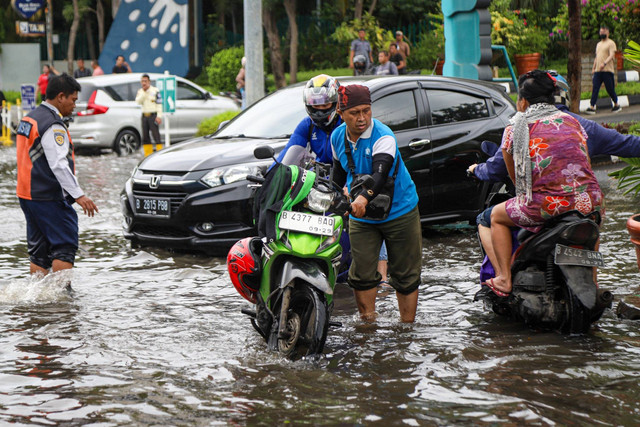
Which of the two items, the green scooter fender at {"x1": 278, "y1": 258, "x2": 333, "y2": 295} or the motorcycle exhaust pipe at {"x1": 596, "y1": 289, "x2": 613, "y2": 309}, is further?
the motorcycle exhaust pipe at {"x1": 596, "y1": 289, "x2": 613, "y2": 309}

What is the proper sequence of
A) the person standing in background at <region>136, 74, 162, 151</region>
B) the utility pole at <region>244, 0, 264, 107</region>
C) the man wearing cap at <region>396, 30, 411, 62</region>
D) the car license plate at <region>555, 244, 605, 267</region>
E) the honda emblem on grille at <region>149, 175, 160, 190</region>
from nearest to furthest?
the car license plate at <region>555, 244, 605, 267</region> < the honda emblem on grille at <region>149, 175, 160, 190</region> < the utility pole at <region>244, 0, 264, 107</region> < the person standing in background at <region>136, 74, 162, 151</region> < the man wearing cap at <region>396, 30, 411, 62</region>

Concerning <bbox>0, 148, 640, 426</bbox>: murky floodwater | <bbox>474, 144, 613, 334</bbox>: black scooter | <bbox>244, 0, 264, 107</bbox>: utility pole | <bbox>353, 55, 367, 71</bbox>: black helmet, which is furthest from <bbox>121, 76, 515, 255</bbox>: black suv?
<bbox>353, 55, 367, 71</bbox>: black helmet

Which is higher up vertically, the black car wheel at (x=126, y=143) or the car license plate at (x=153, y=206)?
the black car wheel at (x=126, y=143)

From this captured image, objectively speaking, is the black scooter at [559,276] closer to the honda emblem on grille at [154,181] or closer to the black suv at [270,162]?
the black suv at [270,162]

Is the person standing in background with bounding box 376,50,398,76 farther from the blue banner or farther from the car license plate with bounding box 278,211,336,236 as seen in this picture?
the blue banner

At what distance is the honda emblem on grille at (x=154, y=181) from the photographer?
8812 millimetres

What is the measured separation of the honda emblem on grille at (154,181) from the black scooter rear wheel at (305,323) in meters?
3.66

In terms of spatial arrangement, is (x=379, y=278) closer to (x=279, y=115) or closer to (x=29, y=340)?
(x=29, y=340)

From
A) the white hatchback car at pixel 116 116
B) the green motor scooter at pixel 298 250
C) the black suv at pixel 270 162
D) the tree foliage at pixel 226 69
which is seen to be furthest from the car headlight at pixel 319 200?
the tree foliage at pixel 226 69

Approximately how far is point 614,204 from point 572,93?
505cm

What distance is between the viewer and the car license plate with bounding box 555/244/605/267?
5.66 meters

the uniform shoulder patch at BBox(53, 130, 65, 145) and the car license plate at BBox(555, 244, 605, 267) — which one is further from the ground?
the uniform shoulder patch at BBox(53, 130, 65, 145)

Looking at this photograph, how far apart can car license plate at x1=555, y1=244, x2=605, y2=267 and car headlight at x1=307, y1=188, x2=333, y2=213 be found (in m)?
1.48

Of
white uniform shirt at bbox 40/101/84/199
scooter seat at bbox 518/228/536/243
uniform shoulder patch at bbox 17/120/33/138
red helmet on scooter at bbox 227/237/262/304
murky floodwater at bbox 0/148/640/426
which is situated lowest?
murky floodwater at bbox 0/148/640/426
